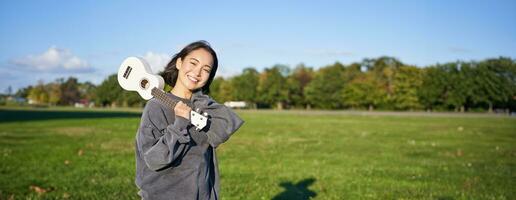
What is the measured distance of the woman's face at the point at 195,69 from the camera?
393 centimetres

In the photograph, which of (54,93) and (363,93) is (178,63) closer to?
(363,93)

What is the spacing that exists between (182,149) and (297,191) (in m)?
6.74

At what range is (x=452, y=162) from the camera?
15352 mm

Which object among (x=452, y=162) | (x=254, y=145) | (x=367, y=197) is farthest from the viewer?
(x=254, y=145)

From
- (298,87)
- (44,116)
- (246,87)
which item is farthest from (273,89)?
(44,116)

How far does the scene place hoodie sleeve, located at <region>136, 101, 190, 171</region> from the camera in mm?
3373

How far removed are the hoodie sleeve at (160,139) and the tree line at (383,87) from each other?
65637 mm

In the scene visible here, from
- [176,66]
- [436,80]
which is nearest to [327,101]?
[436,80]

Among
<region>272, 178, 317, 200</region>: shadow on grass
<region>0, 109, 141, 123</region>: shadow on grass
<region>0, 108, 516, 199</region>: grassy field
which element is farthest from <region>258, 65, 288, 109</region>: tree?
<region>272, 178, 317, 200</region>: shadow on grass

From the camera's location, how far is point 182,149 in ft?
11.6

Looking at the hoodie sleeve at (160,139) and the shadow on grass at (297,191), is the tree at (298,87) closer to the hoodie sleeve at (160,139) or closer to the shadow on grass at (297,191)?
the shadow on grass at (297,191)

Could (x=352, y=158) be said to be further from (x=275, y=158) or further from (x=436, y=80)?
(x=436, y=80)

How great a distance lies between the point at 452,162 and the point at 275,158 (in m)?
6.11

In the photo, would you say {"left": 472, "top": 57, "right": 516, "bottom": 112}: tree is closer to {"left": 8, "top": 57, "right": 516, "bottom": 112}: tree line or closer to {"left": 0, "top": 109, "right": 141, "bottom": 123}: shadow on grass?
{"left": 8, "top": 57, "right": 516, "bottom": 112}: tree line
